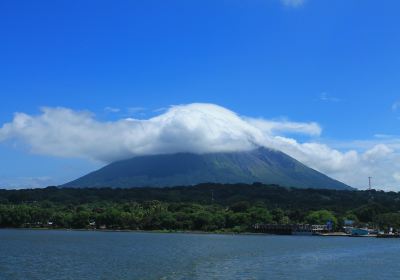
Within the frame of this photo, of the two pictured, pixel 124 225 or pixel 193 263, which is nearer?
pixel 193 263

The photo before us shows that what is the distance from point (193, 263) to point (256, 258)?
9021mm

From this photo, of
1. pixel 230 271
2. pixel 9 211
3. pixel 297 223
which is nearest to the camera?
pixel 230 271

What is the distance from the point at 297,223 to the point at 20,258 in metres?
118

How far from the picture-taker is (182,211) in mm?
159500

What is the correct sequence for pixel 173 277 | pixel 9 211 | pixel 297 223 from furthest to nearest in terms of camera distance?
pixel 297 223, pixel 9 211, pixel 173 277

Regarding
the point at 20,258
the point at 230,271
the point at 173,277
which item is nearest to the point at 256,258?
the point at 230,271

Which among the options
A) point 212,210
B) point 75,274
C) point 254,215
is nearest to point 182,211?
point 212,210

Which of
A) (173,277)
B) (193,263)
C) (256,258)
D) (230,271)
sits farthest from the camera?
(256,258)

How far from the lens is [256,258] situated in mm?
58406

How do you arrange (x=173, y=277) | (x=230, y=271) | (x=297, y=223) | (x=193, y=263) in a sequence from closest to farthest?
1. (x=173, y=277)
2. (x=230, y=271)
3. (x=193, y=263)
4. (x=297, y=223)

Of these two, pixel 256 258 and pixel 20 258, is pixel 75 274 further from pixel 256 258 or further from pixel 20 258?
pixel 256 258

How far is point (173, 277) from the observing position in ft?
135

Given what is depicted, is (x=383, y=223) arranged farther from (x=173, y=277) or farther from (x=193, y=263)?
(x=173, y=277)

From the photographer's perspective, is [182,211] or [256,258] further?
[182,211]
